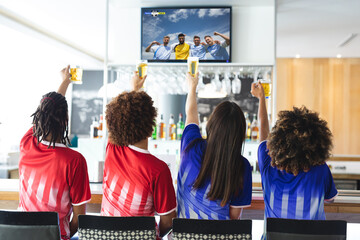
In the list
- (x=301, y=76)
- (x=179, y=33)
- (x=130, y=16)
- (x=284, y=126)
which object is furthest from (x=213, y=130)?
(x=301, y=76)

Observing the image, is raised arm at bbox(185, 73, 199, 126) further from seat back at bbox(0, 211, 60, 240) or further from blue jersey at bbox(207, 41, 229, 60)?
blue jersey at bbox(207, 41, 229, 60)

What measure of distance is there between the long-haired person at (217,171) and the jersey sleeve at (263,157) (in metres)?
0.13

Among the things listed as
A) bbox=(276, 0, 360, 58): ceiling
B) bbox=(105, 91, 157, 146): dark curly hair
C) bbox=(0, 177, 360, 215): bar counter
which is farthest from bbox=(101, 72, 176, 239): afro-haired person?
bbox=(276, 0, 360, 58): ceiling

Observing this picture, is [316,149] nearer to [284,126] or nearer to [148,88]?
[284,126]

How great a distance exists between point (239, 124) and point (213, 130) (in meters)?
0.11

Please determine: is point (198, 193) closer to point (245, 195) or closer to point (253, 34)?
point (245, 195)

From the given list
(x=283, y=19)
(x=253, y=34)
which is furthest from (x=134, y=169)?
(x=283, y=19)

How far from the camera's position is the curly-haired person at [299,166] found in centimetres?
148

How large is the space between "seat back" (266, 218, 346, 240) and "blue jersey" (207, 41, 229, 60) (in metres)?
2.51

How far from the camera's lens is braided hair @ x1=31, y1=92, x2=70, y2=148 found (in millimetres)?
1638

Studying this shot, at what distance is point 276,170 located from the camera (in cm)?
157

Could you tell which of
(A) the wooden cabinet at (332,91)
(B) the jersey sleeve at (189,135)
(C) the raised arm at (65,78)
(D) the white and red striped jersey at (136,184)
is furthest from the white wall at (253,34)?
(A) the wooden cabinet at (332,91)

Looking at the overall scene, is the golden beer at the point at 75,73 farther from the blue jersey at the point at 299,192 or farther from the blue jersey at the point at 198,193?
the blue jersey at the point at 299,192

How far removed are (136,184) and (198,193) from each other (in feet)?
0.87
